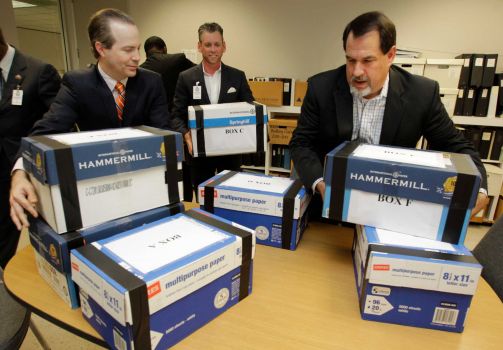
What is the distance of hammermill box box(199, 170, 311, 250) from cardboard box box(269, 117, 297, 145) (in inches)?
97.8

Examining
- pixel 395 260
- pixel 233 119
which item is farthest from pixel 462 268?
pixel 233 119

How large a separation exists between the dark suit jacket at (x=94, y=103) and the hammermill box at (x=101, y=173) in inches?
14.9

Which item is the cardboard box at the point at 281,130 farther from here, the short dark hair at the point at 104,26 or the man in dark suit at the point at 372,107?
the short dark hair at the point at 104,26

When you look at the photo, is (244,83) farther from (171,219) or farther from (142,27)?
(142,27)

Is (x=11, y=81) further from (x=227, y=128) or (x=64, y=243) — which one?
(x=64, y=243)

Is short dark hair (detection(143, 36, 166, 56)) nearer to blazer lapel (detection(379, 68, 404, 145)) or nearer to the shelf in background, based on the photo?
blazer lapel (detection(379, 68, 404, 145))

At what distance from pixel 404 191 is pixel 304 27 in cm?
349

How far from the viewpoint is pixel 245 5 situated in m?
4.07

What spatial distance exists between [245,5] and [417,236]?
389cm

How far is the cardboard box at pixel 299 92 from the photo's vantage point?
363 centimetres

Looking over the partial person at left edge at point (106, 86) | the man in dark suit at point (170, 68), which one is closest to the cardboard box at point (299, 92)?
the man in dark suit at point (170, 68)

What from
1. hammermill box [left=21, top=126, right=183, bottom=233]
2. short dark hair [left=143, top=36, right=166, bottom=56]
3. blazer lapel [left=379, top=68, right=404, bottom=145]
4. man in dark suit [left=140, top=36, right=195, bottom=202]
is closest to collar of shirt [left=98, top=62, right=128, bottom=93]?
hammermill box [left=21, top=126, right=183, bottom=233]

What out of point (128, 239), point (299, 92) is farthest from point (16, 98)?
point (299, 92)

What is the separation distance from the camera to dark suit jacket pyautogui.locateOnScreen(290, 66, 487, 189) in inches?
52.6
